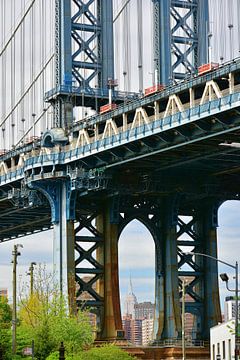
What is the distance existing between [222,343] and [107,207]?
22290mm

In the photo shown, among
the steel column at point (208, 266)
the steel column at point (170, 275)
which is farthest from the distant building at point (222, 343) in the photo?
the steel column at point (208, 266)

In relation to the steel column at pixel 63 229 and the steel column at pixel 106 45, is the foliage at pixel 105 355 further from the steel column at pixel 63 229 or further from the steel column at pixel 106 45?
the steel column at pixel 106 45

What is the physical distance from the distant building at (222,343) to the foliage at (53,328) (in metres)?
8.96

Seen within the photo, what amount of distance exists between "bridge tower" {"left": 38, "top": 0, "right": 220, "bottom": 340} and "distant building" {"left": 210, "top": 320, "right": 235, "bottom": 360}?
1385cm

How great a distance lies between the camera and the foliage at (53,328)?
254 feet

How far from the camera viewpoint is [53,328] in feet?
264

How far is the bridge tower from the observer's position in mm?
93938

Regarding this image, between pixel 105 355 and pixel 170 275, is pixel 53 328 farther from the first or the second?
pixel 170 275

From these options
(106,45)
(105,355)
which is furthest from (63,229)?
(105,355)

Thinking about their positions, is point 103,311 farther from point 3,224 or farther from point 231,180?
point 3,224

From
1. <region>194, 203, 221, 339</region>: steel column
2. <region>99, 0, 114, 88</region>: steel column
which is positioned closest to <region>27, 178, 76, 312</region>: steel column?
<region>99, 0, 114, 88</region>: steel column

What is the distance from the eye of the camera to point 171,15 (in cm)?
9925

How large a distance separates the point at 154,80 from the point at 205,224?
55.0 ft

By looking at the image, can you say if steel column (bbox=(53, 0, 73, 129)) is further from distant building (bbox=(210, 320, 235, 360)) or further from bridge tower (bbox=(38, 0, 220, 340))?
distant building (bbox=(210, 320, 235, 360))
